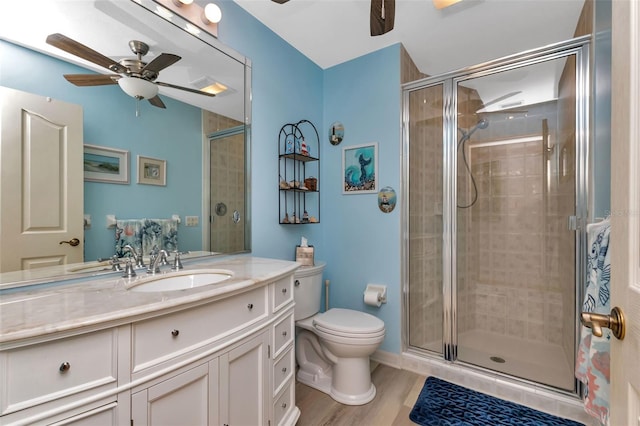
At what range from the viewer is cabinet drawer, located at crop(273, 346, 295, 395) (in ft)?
4.32

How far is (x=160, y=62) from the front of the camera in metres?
1.31

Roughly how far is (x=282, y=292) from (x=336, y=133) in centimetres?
164

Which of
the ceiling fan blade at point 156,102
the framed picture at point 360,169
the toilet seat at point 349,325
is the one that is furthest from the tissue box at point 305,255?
the ceiling fan blade at point 156,102

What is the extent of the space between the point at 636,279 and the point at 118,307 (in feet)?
3.88

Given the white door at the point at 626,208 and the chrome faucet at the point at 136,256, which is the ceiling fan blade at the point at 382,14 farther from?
the chrome faucet at the point at 136,256

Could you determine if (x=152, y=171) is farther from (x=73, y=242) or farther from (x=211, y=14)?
(x=211, y=14)

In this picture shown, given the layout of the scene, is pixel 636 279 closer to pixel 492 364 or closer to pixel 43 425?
pixel 43 425

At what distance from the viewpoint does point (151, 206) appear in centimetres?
138

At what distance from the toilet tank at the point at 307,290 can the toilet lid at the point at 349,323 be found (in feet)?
0.42

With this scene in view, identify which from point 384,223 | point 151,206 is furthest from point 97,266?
point 384,223

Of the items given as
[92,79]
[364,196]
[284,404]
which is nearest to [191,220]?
[92,79]

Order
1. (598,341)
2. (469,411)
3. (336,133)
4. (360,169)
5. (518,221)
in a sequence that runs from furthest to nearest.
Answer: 1. (336,133)
2. (360,169)
3. (518,221)
4. (469,411)
5. (598,341)

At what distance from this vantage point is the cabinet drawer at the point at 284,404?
Answer: 132 centimetres

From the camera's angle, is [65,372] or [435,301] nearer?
[65,372]
